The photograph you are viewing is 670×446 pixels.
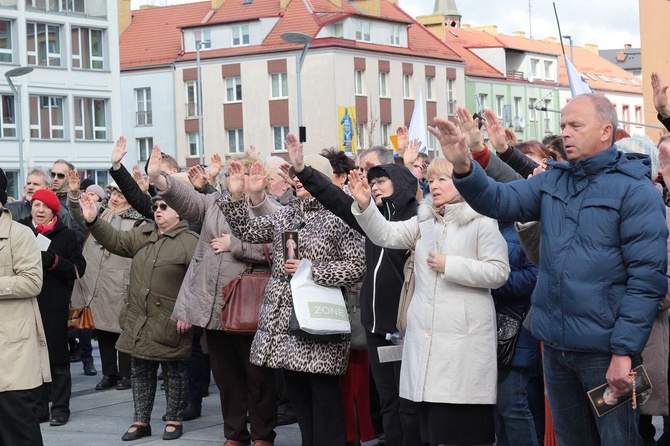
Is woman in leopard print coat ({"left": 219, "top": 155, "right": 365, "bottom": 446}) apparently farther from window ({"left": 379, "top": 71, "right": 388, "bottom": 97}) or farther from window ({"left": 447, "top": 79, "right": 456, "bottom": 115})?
window ({"left": 447, "top": 79, "right": 456, "bottom": 115})

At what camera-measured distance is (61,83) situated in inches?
2367

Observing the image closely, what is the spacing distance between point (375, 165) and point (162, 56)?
64.2 meters

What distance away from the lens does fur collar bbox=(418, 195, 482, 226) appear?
277 inches

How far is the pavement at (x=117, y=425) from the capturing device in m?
9.54

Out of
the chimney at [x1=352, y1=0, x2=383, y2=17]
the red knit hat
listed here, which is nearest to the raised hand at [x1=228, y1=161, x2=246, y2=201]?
the red knit hat

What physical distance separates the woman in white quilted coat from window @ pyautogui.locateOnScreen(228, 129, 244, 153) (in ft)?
199

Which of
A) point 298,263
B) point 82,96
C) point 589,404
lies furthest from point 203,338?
point 82,96

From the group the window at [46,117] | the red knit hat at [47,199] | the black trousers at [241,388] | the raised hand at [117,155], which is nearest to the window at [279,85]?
the window at [46,117]

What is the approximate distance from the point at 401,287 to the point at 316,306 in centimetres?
60

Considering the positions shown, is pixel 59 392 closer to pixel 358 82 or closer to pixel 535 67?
pixel 358 82

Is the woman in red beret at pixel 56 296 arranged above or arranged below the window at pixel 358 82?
below

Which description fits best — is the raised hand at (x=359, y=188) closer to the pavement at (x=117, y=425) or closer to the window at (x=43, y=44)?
the pavement at (x=117, y=425)

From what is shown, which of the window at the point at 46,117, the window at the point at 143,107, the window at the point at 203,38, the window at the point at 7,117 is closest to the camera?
the window at the point at 7,117

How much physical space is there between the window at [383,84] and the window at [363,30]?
2157 millimetres
